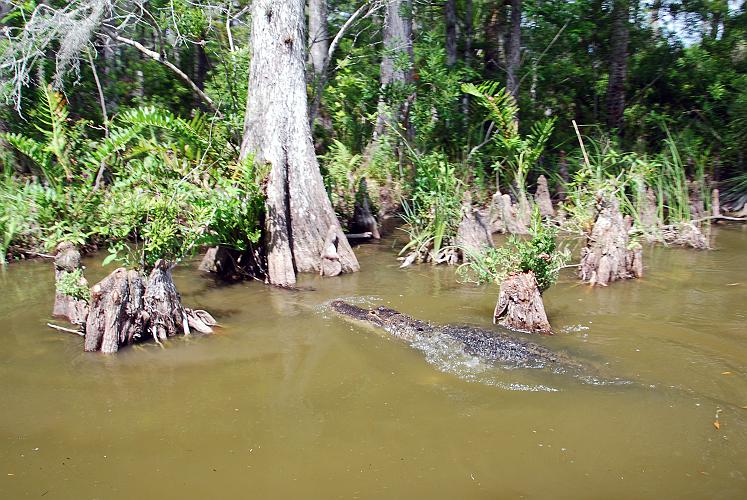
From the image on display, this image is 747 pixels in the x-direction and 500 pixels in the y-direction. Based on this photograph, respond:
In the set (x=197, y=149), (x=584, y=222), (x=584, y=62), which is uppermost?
(x=584, y=62)

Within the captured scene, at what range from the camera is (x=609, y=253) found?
24.7ft

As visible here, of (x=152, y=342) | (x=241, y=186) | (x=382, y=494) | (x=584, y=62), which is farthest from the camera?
(x=584, y=62)

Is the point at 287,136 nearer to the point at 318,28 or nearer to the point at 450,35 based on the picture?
the point at 318,28

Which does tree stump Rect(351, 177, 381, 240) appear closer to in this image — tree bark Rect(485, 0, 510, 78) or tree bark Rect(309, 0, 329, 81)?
tree bark Rect(309, 0, 329, 81)

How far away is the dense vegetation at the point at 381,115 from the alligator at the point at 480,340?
3.35 ft

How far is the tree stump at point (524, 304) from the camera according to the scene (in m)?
5.88

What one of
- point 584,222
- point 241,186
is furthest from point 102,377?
point 584,222

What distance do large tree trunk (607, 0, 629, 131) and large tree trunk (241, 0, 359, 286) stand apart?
688 cm

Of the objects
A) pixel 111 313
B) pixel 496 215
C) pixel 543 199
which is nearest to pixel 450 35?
pixel 543 199

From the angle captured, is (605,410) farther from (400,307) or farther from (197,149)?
(197,149)

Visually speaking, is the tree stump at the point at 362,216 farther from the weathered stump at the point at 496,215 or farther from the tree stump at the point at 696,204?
the tree stump at the point at 696,204

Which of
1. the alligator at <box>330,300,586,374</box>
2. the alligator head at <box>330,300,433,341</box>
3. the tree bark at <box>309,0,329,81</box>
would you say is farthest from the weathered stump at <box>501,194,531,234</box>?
the alligator at <box>330,300,586,374</box>

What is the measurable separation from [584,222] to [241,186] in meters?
4.22

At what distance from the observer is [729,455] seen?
12.5 feet
